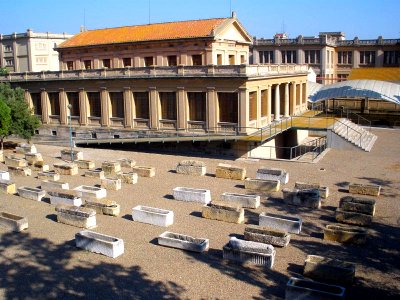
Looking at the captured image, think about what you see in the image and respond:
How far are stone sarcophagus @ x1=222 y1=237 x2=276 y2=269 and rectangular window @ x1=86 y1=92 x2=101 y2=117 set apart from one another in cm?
2868

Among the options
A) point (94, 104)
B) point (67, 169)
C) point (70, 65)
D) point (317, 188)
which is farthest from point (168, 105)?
point (317, 188)

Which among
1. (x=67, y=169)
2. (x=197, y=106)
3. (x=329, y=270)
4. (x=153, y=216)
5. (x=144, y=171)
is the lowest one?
(x=329, y=270)

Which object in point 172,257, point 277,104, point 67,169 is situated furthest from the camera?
point 277,104

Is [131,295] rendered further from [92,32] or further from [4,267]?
[92,32]

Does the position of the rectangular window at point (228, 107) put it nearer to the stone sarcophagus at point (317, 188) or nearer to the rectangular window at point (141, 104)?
the rectangular window at point (141, 104)

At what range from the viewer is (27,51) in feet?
291

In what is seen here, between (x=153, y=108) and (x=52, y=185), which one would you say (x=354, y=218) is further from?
(x=153, y=108)

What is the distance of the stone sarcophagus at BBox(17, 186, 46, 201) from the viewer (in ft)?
79.9

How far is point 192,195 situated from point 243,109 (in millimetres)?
13276

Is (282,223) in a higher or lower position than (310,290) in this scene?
higher

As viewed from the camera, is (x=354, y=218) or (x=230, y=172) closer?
(x=354, y=218)

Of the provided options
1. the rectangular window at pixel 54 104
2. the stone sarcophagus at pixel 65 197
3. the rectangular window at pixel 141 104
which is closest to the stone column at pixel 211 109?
the rectangular window at pixel 141 104

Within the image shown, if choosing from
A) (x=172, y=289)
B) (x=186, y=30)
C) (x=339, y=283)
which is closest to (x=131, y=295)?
(x=172, y=289)

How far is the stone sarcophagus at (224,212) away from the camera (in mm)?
20094
